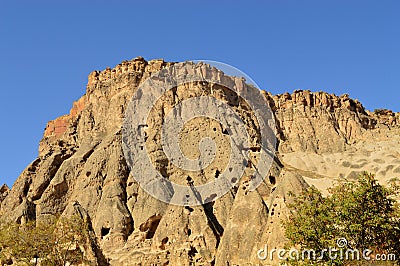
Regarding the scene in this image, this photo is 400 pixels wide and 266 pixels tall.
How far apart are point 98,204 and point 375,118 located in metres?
72.1

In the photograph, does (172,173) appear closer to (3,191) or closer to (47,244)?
(3,191)

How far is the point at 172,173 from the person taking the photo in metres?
64.2

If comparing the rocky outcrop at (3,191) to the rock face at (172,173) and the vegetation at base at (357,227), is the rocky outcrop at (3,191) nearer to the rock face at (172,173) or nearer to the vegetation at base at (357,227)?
the rock face at (172,173)

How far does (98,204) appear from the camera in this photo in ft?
204

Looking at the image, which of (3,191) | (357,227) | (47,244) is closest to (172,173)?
(3,191)

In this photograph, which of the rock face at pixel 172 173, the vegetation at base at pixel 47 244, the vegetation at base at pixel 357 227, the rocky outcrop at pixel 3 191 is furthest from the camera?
the rocky outcrop at pixel 3 191

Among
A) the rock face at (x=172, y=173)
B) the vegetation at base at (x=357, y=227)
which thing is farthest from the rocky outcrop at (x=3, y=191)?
the vegetation at base at (x=357, y=227)

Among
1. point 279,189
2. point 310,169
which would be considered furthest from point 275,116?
point 279,189

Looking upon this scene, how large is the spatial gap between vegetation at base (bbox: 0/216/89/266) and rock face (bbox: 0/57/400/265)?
133 inches

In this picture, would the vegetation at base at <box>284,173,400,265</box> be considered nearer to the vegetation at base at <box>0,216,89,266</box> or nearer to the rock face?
the rock face

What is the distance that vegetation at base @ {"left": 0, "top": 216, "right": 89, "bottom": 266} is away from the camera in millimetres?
35062

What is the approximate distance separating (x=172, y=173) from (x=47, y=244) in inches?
1167

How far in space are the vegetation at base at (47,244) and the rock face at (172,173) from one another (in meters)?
3.38

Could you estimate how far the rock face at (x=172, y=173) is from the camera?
143ft
